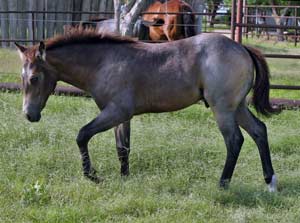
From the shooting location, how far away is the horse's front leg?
5680 mm

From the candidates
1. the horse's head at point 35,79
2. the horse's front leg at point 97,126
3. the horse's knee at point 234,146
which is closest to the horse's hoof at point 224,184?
the horse's knee at point 234,146

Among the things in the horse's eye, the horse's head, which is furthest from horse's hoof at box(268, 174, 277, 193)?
the horse's eye

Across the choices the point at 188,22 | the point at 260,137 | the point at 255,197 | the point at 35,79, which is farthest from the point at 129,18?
the point at 255,197

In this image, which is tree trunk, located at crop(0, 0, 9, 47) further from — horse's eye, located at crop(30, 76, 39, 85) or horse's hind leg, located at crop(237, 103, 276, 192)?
horse's hind leg, located at crop(237, 103, 276, 192)

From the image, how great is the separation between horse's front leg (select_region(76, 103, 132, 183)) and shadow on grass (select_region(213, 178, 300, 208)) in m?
1.14

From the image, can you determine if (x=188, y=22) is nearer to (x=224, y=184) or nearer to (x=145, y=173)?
(x=145, y=173)

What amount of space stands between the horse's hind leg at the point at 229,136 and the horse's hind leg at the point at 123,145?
977 millimetres

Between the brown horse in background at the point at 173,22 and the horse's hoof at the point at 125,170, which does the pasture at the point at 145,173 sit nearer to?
the horse's hoof at the point at 125,170

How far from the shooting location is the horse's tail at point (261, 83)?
5914 millimetres

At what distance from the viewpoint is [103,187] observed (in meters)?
5.55

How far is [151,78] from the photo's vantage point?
588cm

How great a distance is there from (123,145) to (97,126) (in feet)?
1.92

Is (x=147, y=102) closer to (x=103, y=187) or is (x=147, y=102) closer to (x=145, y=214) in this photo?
(x=103, y=187)

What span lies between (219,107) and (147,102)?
70cm
